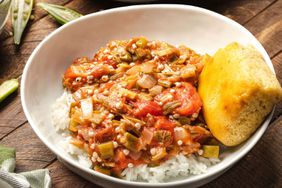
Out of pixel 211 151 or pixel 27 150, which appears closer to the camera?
pixel 211 151

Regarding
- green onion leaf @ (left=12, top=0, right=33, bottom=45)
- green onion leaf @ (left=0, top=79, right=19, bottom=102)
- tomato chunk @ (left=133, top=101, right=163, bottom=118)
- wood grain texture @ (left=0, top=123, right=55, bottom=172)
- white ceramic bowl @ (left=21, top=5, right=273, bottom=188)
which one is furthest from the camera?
green onion leaf @ (left=12, top=0, right=33, bottom=45)

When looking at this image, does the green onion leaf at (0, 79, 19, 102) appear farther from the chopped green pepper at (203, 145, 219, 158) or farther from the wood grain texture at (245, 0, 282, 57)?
the wood grain texture at (245, 0, 282, 57)

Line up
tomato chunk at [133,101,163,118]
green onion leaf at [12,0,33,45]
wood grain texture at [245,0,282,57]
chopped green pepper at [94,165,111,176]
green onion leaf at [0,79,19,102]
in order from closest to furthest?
chopped green pepper at [94,165,111,176], tomato chunk at [133,101,163,118], green onion leaf at [0,79,19,102], wood grain texture at [245,0,282,57], green onion leaf at [12,0,33,45]

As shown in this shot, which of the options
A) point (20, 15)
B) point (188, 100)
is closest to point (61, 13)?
point (20, 15)

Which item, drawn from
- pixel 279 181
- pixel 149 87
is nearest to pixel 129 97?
pixel 149 87

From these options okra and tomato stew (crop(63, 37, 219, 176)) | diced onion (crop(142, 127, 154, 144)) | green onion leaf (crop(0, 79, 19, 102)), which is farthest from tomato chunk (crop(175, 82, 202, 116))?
green onion leaf (crop(0, 79, 19, 102))

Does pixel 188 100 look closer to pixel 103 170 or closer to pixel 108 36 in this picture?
pixel 103 170
